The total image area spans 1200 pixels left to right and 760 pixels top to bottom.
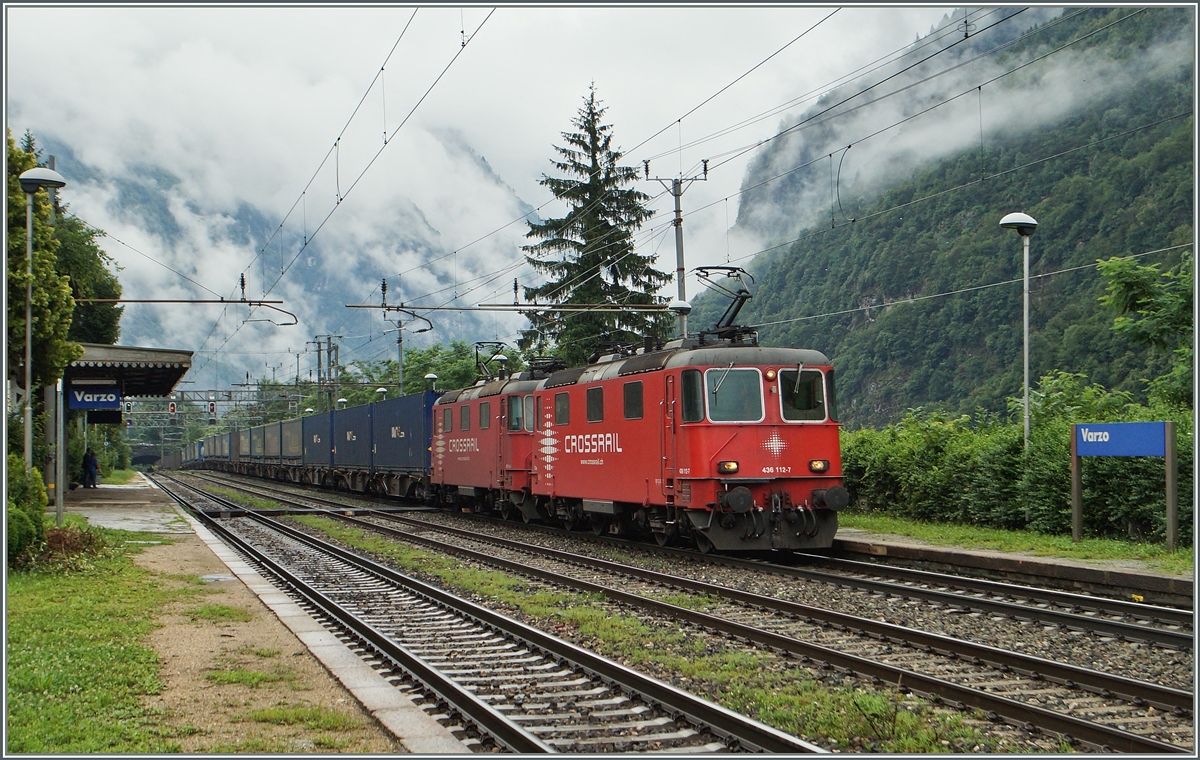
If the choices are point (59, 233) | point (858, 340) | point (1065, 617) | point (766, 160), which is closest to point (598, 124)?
point (59, 233)

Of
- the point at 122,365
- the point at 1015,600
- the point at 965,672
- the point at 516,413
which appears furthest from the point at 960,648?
the point at 122,365

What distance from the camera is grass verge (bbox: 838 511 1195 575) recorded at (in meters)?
12.4

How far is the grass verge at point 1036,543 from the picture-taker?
12.4 metres

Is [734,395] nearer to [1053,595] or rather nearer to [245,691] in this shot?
[1053,595]

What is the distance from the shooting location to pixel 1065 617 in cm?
936

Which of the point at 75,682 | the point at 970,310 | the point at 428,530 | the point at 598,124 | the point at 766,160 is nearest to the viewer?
the point at 75,682

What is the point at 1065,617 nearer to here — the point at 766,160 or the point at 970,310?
the point at 970,310

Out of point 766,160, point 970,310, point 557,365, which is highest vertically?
point 766,160

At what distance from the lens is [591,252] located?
4209 centimetres

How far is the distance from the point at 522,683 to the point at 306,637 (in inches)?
106

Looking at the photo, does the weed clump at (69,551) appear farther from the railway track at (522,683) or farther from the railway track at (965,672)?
the railway track at (965,672)

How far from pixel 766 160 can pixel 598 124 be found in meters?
77.1

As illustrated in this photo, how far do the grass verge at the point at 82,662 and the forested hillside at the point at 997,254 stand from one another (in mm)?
43327

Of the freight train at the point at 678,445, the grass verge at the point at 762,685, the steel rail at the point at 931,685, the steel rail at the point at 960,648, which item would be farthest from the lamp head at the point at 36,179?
the steel rail at the point at 931,685
